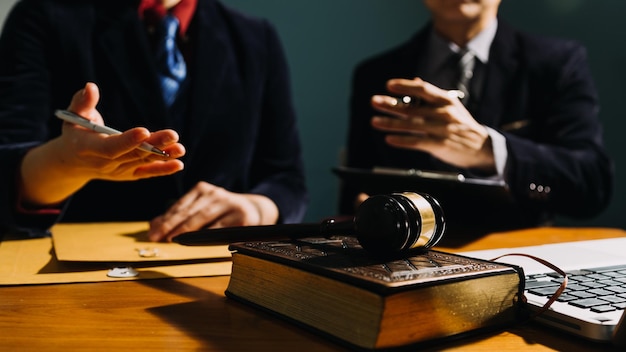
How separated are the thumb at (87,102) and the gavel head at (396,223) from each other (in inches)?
14.6

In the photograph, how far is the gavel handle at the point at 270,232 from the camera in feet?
2.06

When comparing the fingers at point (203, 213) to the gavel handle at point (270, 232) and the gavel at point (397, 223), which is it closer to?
the gavel handle at point (270, 232)

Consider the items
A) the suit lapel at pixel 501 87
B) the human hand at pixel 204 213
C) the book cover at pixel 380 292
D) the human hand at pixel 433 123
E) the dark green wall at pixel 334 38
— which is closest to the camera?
the book cover at pixel 380 292

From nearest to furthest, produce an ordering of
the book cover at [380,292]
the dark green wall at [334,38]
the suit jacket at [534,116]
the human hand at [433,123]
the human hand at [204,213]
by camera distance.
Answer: the book cover at [380,292], the human hand at [204,213], the human hand at [433,123], the suit jacket at [534,116], the dark green wall at [334,38]

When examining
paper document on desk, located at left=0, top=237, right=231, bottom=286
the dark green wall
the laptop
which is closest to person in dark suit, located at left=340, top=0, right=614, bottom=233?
the laptop

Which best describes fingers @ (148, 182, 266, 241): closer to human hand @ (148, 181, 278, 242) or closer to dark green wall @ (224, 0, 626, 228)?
human hand @ (148, 181, 278, 242)

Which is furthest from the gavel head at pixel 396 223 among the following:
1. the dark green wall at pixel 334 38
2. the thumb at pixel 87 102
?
the dark green wall at pixel 334 38

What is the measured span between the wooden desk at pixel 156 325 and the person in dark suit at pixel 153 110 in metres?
0.24

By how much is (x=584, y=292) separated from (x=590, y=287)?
0.02 meters

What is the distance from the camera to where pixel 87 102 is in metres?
0.73

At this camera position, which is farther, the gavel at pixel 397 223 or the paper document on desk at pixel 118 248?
the paper document on desk at pixel 118 248

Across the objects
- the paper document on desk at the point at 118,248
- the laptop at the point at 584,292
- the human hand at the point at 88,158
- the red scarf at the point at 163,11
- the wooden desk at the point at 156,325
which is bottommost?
the paper document on desk at the point at 118,248

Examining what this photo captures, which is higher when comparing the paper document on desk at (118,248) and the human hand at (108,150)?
→ the human hand at (108,150)

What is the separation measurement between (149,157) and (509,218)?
801mm
